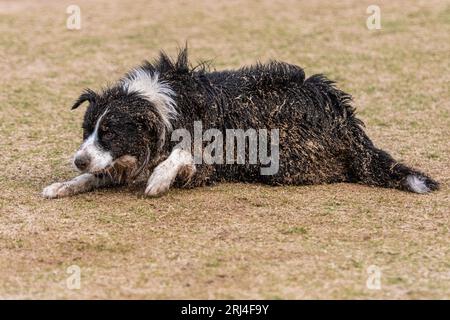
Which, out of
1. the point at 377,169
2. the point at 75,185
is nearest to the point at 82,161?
the point at 75,185

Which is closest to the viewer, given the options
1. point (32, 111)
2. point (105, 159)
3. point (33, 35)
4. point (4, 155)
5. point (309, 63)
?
point (105, 159)

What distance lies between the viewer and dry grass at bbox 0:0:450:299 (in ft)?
21.8

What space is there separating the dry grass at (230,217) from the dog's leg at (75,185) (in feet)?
0.35

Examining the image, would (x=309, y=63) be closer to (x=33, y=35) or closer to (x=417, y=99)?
(x=417, y=99)

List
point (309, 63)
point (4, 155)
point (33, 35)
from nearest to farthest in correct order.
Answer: point (4, 155) → point (309, 63) → point (33, 35)

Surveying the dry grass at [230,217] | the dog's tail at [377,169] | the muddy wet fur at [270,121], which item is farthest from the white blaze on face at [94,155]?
the dog's tail at [377,169]

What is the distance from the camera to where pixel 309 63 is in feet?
48.2

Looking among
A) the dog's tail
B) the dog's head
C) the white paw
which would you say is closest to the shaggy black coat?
the dog's tail

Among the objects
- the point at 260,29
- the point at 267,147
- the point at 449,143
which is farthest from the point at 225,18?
the point at 267,147

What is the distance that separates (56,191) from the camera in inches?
338

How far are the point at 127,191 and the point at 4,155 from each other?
2.13 meters

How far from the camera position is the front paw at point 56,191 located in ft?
28.2

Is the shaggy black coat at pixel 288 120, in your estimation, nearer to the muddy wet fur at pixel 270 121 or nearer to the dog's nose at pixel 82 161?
the muddy wet fur at pixel 270 121

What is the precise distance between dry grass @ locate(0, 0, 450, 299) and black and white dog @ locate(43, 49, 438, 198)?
163 millimetres
